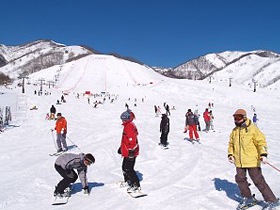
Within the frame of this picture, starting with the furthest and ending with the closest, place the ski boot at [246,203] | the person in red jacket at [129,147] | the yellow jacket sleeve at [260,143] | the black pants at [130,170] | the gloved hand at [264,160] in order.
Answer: the black pants at [130,170] < the person in red jacket at [129,147] < the ski boot at [246,203] < the yellow jacket sleeve at [260,143] < the gloved hand at [264,160]

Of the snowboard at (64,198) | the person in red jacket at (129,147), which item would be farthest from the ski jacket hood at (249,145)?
the snowboard at (64,198)

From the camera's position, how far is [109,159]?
28.1 ft

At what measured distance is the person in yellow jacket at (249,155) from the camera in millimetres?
4055

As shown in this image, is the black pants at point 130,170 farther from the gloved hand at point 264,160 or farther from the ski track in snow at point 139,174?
the gloved hand at point 264,160

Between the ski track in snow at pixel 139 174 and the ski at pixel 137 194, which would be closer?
the ski track in snow at pixel 139 174

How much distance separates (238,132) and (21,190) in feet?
15.8

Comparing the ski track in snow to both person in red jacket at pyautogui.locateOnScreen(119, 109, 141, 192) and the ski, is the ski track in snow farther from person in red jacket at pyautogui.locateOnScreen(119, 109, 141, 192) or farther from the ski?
person in red jacket at pyautogui.locateOnScreen(119, 109, 141, 192)

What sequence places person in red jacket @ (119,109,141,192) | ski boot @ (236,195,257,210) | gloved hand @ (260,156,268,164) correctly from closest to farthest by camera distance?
gloved hand @ (260,156,268,164)
ski boot @ (236,195,257,210)
person in red jacket @ (119,109,141,192)

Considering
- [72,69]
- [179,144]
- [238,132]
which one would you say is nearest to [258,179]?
[238,132]

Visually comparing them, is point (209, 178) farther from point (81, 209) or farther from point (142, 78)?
point (142, 78)

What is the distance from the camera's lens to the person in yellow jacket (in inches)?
160

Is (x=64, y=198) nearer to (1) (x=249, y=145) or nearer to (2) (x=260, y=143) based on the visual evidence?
(1) (x=249, y=145)

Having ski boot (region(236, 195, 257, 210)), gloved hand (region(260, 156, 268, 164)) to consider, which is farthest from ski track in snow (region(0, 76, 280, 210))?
gloved hand (region(260, 156, 268, 164))

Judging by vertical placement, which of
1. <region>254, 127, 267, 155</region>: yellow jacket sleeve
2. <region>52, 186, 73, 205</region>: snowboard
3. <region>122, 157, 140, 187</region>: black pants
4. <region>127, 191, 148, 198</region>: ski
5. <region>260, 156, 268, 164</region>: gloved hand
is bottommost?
<region>52, 186, 73, 205</region>: snowboard
